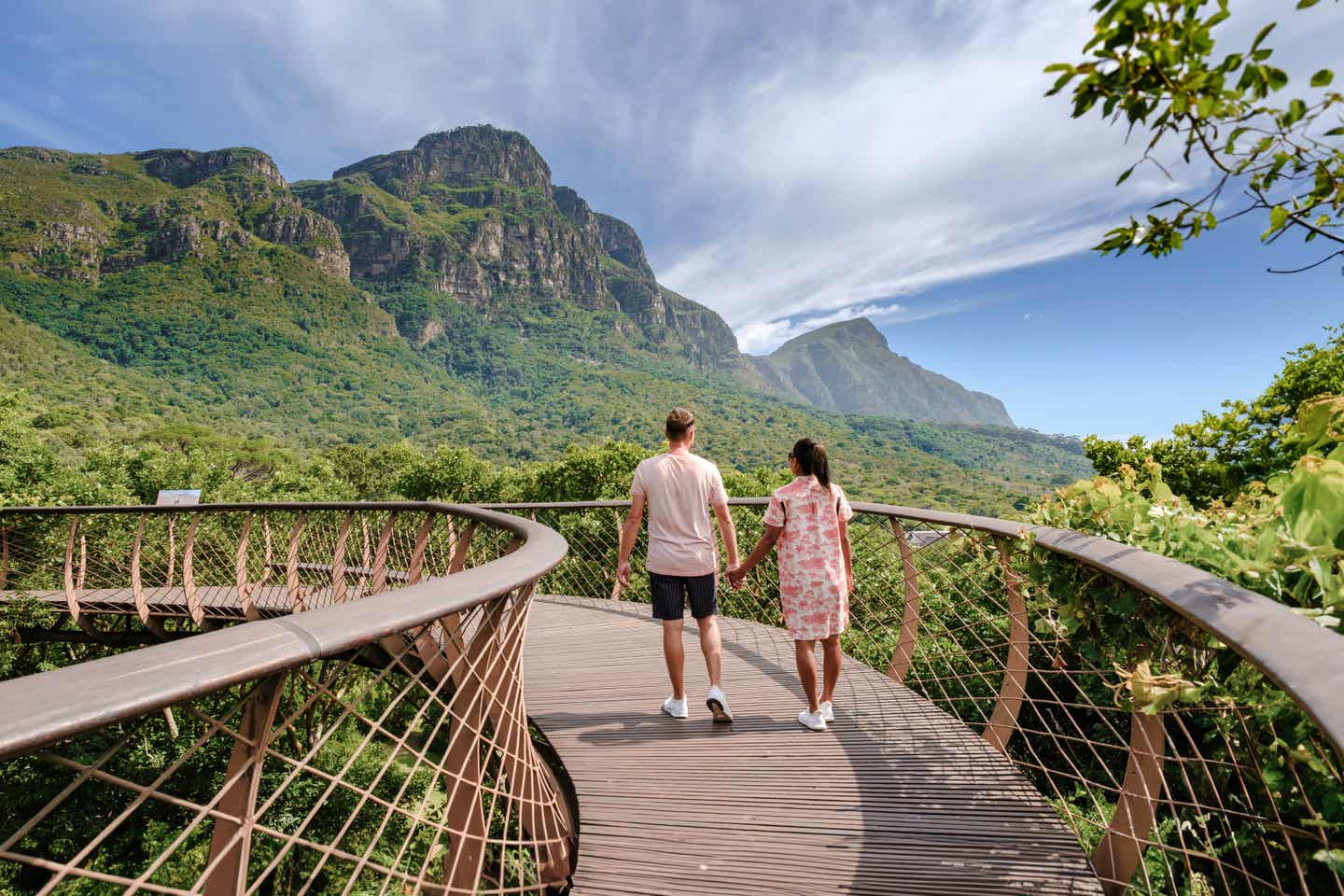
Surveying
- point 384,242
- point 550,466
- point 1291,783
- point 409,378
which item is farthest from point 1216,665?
point 384,242

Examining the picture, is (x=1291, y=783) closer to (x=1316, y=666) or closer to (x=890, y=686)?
(x=1316, y=666)

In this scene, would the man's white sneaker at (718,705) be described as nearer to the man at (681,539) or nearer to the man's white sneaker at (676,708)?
the man at (681,539)

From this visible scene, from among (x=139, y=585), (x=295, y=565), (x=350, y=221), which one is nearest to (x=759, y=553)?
(x=295, y=565)

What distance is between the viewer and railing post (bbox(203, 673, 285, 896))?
880mm

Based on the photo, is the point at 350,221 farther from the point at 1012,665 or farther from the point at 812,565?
the point at 1012,665

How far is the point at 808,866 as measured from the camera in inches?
80.4

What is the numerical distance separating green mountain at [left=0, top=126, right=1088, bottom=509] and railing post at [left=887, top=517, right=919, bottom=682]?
53.5 metres

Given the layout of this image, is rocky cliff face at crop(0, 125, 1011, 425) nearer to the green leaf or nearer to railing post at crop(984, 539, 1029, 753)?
railing post at crop(984, 539, 1029, 753)

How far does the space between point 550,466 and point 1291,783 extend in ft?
94.9

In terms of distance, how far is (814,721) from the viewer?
301 centimetres

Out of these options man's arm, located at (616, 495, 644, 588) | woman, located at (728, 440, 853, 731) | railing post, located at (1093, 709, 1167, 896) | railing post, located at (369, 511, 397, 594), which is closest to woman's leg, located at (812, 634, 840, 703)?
woman, located at (728, 440, 853, 731)

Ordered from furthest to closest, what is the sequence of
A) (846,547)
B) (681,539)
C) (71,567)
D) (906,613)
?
(71,567)
(906,613)
(846,547)
(681,539)

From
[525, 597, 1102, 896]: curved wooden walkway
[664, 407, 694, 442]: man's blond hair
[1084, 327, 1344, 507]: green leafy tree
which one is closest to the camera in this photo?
[525, 597, 1102, 896]: curved wooden walkway

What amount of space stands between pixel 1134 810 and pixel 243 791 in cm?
237
